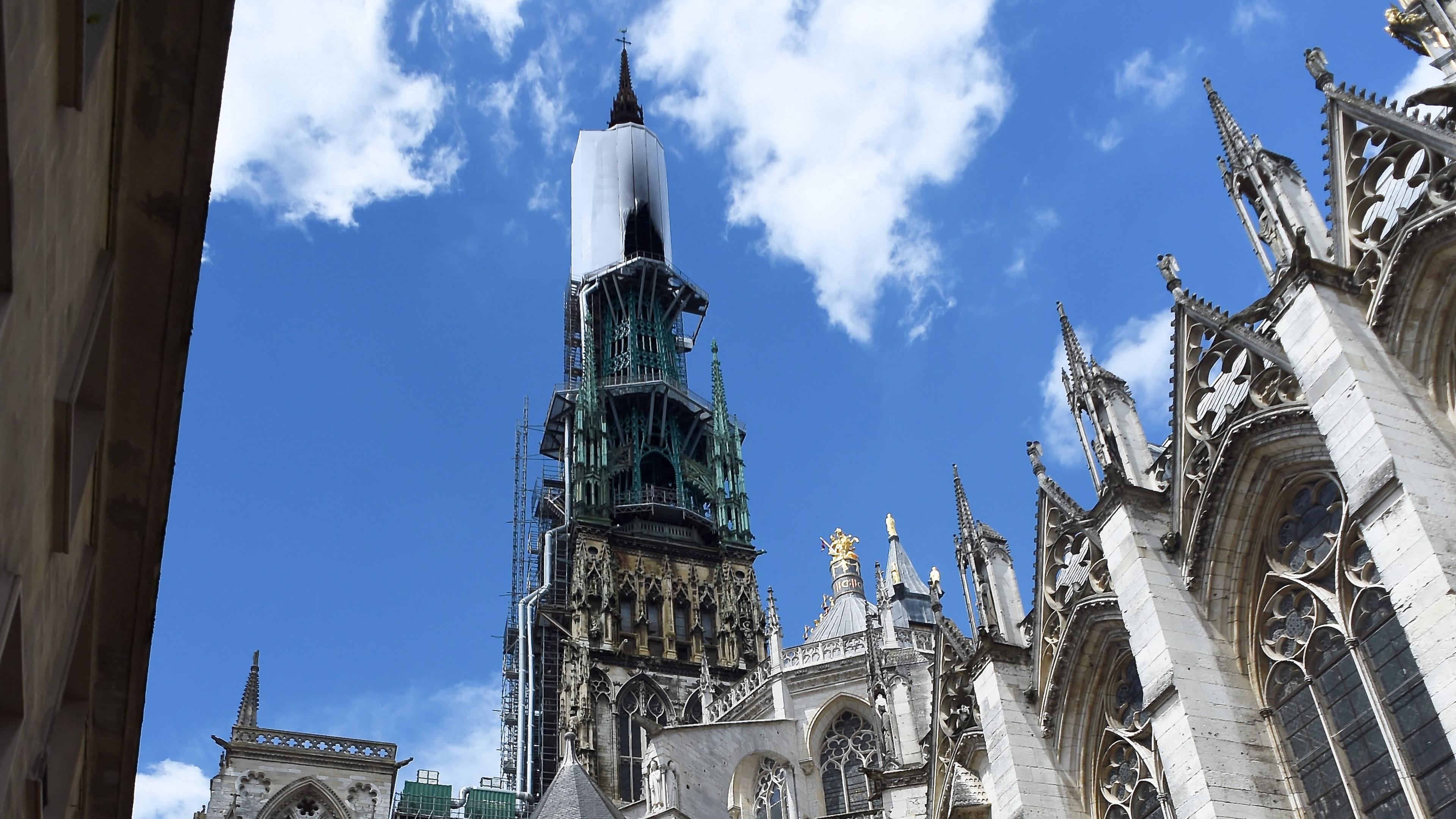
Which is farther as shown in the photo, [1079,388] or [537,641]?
[537,641]

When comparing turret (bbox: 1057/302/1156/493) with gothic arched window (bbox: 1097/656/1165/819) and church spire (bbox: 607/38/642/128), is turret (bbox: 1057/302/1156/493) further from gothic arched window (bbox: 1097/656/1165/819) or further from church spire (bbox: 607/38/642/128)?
church spire (bbox: 607/38/642/128)

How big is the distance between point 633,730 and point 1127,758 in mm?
26756

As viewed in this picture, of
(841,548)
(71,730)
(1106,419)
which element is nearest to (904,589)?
(841,548)

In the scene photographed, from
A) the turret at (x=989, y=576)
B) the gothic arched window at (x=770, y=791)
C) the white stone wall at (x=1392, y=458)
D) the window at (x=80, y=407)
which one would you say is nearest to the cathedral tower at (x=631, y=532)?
the gothic arched window at (x=770, y=791)

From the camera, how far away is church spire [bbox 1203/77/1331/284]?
43.9 feet

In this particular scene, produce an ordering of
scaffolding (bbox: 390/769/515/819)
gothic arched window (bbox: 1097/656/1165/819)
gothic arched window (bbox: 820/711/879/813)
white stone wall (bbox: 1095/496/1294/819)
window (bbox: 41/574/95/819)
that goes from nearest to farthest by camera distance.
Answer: window (bbox: 41/574/95/819), white stone wall (bbox: 1095/496/1294/819), gothic arched window (bbox: 1097/656/1165/819), gothic arched window (bbox: 820/711/879/813), scaffolding (bbox: 390/769/515/819)

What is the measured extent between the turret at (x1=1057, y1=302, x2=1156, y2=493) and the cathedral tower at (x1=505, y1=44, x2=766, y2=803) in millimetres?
18667

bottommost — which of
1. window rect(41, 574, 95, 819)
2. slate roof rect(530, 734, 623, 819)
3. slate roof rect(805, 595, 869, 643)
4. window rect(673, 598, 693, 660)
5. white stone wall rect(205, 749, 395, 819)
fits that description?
window rect(41, 574, 95, 819)

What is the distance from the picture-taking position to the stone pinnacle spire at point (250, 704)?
3341 centimetres

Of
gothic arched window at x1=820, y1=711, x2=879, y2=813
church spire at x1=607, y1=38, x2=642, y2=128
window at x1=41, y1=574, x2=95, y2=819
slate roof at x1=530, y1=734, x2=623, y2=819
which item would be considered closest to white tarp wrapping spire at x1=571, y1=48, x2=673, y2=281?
church spire at x1=607, y1=38, x2=642, y2=128

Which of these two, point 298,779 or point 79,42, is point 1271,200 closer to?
point 79,42

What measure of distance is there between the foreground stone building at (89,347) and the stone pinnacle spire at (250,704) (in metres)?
26.1

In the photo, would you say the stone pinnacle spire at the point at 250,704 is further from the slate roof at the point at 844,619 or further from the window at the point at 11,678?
the window at the point at 11,678

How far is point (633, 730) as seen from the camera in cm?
3969
